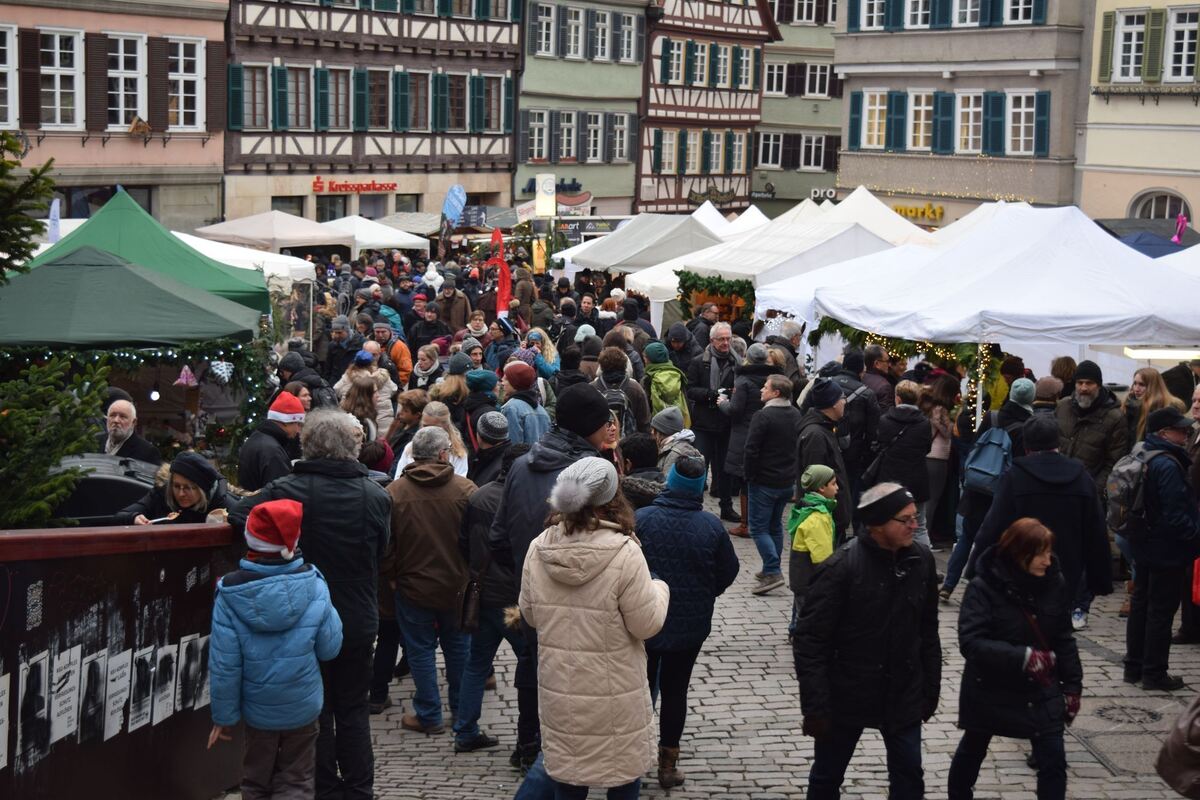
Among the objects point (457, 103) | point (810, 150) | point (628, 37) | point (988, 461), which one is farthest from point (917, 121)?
point (988, 461)

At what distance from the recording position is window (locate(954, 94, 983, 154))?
3968 centimetres

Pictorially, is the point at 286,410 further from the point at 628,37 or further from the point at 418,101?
→ the point at 628,37

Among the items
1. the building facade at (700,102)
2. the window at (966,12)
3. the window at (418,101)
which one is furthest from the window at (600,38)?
the window at (966,12)

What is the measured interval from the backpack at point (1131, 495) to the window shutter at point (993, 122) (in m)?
30.8

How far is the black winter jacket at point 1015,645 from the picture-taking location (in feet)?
22.5

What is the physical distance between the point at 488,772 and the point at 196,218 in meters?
30.5

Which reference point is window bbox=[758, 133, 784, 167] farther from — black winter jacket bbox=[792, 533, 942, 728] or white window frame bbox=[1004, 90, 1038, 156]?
black winter jacket bbox=[792, 533, 942, 728]

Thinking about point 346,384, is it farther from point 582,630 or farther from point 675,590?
point 582,630

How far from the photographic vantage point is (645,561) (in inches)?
253

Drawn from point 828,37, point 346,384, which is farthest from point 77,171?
point 828,37

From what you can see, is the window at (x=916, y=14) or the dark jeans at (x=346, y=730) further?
the window at (x=916, y=14)

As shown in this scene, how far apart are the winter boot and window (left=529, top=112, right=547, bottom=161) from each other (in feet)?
132

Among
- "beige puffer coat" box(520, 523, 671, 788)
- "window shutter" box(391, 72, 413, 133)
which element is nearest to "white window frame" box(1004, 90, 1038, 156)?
"window shutter" box(391, 72, 413, 133)

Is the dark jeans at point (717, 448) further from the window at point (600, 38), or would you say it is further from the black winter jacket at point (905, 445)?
the window at point (600, 38)
